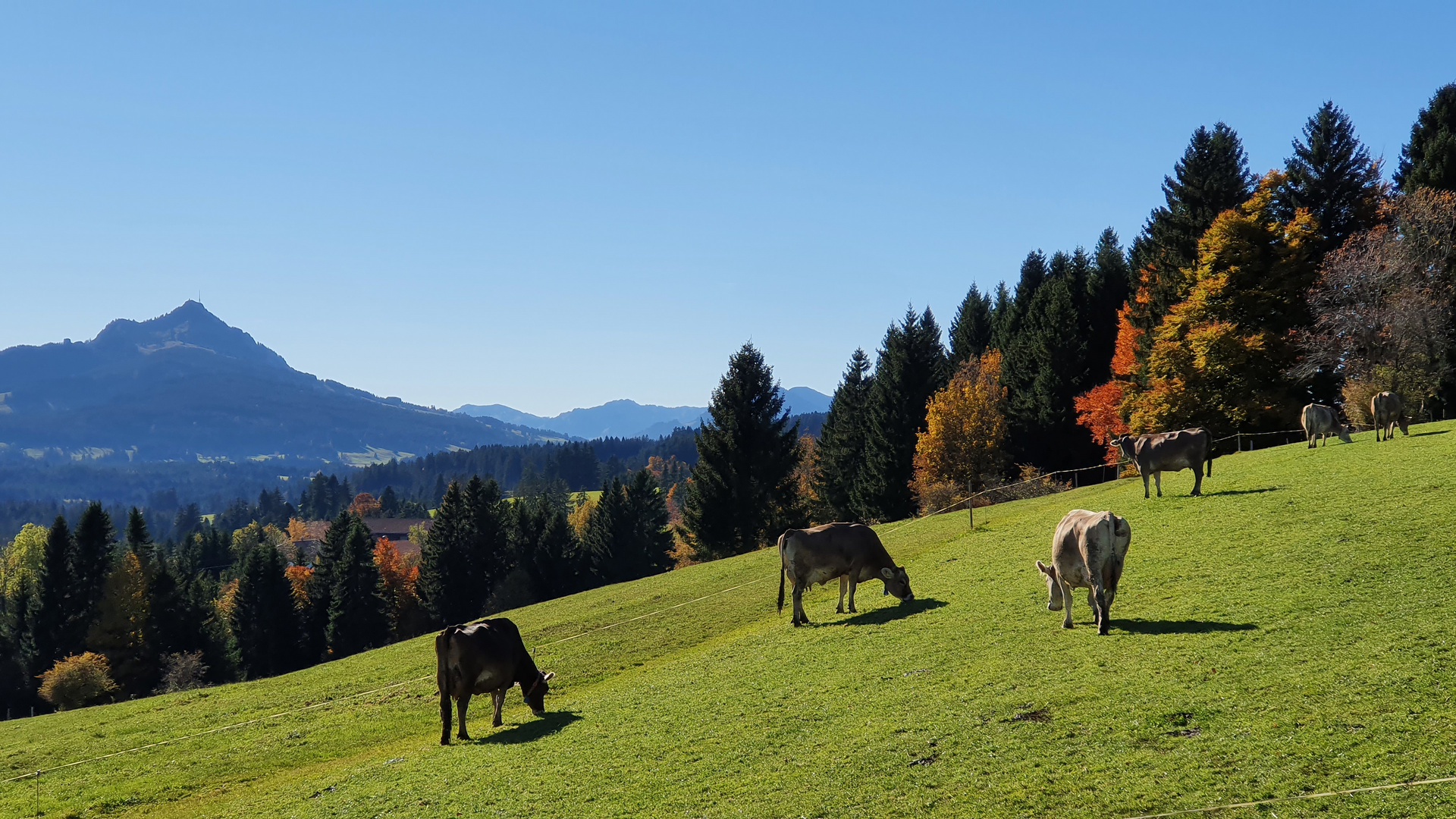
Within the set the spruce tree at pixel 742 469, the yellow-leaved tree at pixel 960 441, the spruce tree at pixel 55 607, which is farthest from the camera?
the spruce tree at pixel 55 607

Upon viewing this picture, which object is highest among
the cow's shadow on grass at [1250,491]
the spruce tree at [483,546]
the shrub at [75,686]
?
the cow's shadow on grass at [1250,491]

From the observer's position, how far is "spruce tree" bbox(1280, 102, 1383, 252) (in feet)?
187

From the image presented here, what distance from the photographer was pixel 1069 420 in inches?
2982

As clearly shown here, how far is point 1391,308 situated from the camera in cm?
4822

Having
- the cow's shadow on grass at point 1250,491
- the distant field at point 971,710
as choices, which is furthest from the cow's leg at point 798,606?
the cow's shadow on grass at point 1250,491

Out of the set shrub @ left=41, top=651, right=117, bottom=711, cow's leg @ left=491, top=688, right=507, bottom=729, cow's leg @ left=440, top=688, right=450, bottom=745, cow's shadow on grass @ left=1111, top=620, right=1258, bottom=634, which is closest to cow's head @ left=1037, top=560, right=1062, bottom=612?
cow's shadow on grass @ left=1111, top=620, right=1258, bottom=634

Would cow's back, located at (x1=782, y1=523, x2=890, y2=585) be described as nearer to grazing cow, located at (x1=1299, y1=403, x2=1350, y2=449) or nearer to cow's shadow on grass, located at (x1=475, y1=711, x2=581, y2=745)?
cow's shadow on grass, located at (x1=475, y1=711, x2=581, y2=745)

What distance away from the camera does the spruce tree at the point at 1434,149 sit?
55.0 meters

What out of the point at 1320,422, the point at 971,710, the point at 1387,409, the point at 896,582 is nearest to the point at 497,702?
the point at 971,710

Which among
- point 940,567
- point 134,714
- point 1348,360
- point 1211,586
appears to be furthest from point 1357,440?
point 134,714

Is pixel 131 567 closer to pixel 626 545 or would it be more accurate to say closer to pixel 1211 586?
pixel 626 545

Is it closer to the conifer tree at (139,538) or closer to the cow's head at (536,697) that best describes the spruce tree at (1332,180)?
the cow's head at (536,697)

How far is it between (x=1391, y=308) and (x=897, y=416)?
4044 cm

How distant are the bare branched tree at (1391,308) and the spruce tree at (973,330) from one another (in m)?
49.2
